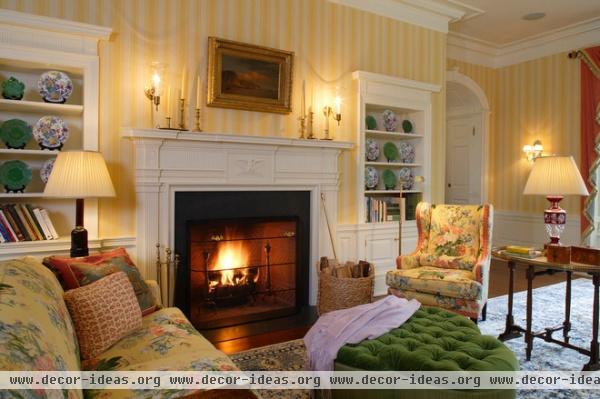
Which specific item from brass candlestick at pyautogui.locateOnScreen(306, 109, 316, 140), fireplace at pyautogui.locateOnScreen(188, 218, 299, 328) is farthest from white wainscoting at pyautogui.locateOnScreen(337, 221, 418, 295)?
brass candlestick at pyautogui.locateOnScreen(306, 109, 316, 140)

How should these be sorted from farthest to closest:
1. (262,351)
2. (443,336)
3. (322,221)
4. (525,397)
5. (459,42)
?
(459,42) < (322,221) < (262,351) < (525,397) < (443,336)

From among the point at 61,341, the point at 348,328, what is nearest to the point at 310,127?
the point at 348,328

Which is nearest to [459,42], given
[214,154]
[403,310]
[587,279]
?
[587,279]

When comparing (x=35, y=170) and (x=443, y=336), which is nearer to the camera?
(x=443, y=336)

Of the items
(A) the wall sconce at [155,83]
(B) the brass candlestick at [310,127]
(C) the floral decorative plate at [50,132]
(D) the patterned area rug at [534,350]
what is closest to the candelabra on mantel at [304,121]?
(B) the brass candlestick at [310,127]

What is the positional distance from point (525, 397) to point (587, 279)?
12.7 ft

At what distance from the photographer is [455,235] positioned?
3.63 m

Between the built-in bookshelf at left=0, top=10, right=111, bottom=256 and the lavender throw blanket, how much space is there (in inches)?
74.1

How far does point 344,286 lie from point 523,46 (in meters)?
4.90

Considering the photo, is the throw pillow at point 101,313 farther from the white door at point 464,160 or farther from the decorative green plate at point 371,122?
the white door at point 464,160

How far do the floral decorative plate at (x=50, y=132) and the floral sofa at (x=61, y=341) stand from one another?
1509 millimetres

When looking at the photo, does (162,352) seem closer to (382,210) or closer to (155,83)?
(155,83)

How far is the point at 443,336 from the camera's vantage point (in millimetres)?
2082

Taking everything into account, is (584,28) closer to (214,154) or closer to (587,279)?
(587,279)
